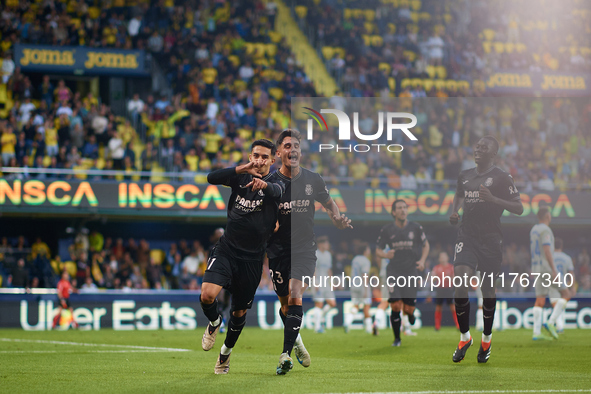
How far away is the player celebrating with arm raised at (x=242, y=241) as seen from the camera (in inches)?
326

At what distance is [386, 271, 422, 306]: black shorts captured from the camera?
14.1 m

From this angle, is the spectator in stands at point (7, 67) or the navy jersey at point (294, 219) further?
the spectator in stands at point (7, 67)

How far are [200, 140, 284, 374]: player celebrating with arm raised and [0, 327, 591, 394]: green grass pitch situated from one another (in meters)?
0.80

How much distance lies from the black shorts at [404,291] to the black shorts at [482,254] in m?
3.68

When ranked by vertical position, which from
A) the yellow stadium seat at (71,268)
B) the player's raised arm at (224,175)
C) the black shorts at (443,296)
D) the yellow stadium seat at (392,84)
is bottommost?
the black shorts at (443,296)

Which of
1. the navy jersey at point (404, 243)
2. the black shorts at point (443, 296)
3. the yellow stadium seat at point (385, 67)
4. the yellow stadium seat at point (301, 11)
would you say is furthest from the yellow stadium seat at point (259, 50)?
the navy jersey at point (404, 243)

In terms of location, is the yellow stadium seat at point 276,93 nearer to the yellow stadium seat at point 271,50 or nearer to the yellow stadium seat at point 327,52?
the yellow stadium seat at point 271,50

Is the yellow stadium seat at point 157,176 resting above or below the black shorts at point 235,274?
above

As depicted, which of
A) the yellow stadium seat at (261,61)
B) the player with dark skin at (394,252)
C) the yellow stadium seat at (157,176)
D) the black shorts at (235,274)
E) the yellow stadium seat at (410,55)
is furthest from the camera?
the yellow stadium seat at (410,55)

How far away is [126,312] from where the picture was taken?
20016 millimetres

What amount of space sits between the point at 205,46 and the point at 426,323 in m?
12.4

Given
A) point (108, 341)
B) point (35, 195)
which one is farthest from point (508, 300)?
point (35, 195)

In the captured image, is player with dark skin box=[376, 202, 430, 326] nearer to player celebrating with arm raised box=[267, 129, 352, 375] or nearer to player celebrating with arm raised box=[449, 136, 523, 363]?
player celebrating with arm raised box=[449, 136, 523, 363]

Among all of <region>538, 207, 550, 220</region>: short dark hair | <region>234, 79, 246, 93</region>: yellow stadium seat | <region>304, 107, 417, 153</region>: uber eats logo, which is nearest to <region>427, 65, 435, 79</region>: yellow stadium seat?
<region>234, 79, 246, 93</region>: yellow stadium seat
